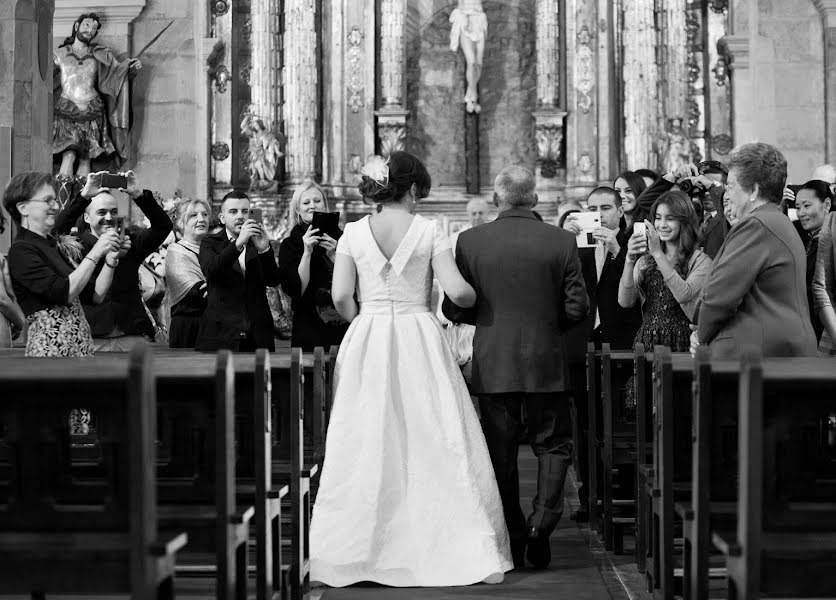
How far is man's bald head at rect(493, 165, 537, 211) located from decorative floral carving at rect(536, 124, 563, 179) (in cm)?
1004

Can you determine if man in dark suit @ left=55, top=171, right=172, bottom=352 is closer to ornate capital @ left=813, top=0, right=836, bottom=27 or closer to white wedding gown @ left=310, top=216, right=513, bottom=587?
white wedding gown @ left=310, top=216, right=513, bottom=587

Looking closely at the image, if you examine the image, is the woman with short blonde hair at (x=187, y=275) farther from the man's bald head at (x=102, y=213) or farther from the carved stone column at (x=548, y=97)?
the carved stone column at (x=548, y=97)

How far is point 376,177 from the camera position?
5602mm

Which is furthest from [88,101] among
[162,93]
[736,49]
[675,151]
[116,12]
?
[736,49]

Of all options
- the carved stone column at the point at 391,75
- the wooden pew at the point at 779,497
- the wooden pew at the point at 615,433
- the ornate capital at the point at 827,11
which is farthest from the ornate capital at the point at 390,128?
the wooden pew at the point at 779,497

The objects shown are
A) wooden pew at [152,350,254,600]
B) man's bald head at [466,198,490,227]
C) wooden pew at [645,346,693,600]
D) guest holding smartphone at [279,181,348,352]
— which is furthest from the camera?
man's bald head at [466,198,490,227]

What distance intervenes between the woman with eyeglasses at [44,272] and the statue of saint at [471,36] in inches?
415

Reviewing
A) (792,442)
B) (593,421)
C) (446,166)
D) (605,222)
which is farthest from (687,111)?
(792,442)

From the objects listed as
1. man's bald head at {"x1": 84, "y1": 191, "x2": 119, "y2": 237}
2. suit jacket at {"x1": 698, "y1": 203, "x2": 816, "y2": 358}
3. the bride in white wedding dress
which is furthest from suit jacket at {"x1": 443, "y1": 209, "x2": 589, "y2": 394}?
man's bald head at {"x1": 84, "y1": 191, "x2": 119, "y2": 237}

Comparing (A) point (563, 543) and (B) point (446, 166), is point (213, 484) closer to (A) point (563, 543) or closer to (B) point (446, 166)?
(A) point (563, 543)

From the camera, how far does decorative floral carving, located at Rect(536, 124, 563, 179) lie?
51.8 ft

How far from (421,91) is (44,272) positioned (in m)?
11.0

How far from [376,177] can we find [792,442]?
243 cm

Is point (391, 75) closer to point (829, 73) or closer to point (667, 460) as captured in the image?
point (829, 73)
